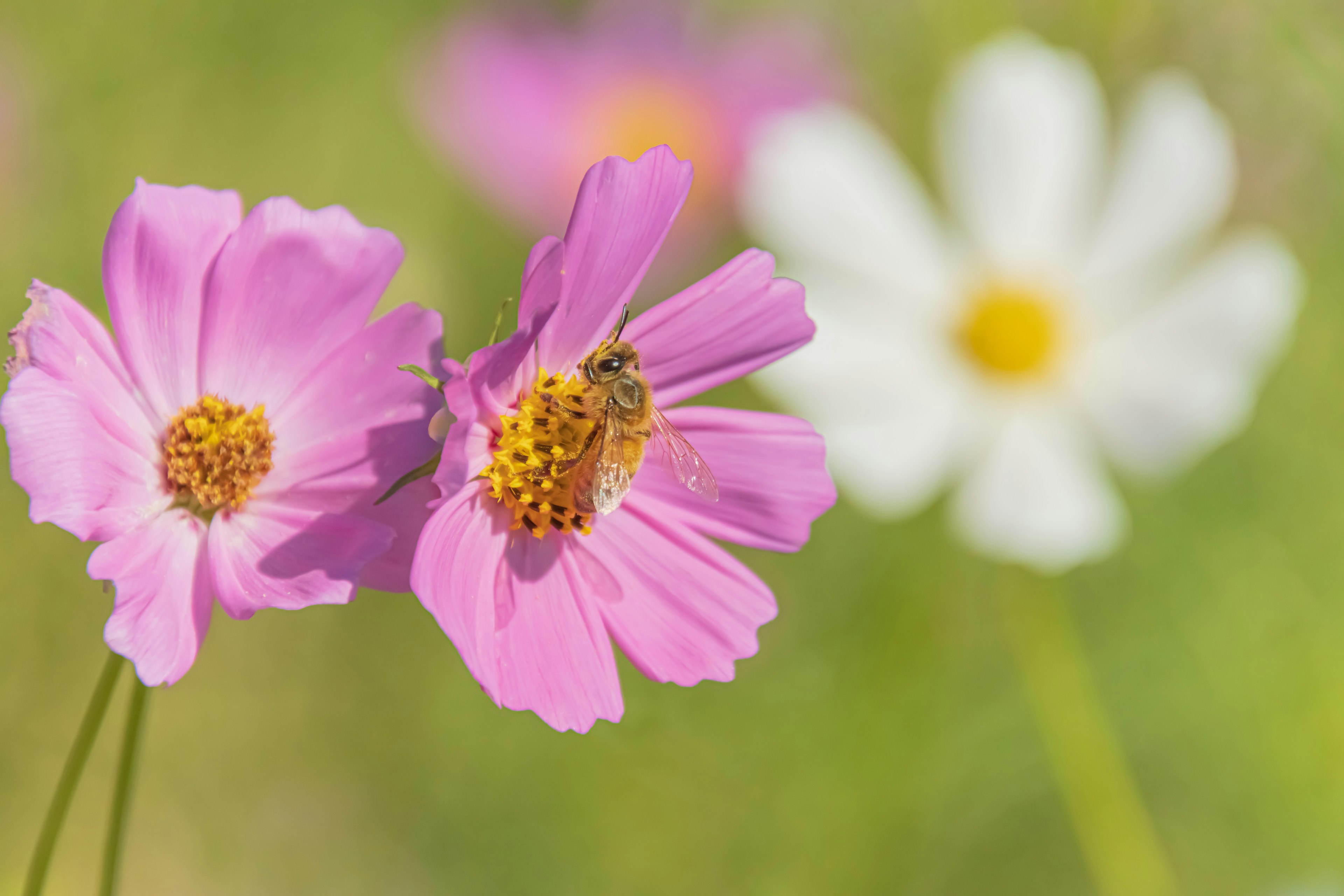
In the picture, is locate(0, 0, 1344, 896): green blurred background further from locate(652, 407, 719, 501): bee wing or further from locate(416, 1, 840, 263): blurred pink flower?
locate(652, 407, 719, 501): bee wing

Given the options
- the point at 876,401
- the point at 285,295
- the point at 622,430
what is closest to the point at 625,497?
the point at 622,430

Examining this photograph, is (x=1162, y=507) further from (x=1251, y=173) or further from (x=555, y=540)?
(x=555, y=540)

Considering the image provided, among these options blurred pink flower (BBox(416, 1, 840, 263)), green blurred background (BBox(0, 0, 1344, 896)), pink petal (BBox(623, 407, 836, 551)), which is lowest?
pink petal (BBox(623, 407, 836, 551))

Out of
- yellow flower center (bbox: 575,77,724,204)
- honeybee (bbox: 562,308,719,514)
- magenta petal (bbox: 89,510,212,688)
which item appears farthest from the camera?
yellow flower center (bbox: 575,77,724,204)

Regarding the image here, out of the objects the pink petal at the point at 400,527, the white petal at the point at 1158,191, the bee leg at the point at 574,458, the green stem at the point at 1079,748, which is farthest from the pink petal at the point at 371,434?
the white petal at the point at 1158,191

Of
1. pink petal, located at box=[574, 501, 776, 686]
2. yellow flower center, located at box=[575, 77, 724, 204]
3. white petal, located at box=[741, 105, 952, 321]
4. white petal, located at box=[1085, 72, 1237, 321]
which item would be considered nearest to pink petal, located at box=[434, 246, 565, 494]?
pink petal, located at box=[574, 501, 776, 686]

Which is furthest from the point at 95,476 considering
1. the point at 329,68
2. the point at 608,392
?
the point at 329,68
